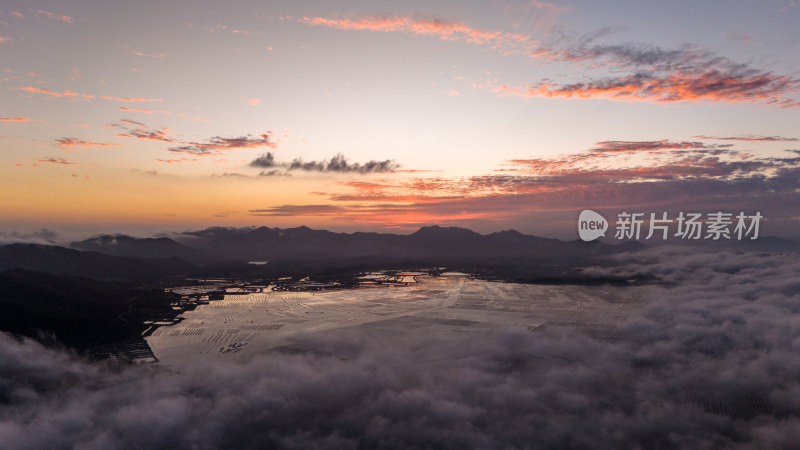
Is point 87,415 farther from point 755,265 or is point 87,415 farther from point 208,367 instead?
point 755,265

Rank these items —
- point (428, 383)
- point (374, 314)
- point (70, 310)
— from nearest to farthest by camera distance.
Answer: point (428, 383) < point (70, 310) < point (374, 314)

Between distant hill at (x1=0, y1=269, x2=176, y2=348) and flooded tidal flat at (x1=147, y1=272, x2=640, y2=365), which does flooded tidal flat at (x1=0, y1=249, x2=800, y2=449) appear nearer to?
flooded tidal flat at (x1=147, y1=272, x2=640, y2=365)

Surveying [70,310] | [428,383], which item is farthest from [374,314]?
[70,310]

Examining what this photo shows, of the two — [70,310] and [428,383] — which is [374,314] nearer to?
[428,383]

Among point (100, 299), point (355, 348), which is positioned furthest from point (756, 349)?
point (100, 299)

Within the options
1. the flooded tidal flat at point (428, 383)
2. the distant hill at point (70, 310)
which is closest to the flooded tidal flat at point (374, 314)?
the flooded tidal flat at point (428, 383)

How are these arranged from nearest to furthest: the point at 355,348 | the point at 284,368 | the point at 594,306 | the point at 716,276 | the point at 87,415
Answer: the point at 87,415
the point at 284,368
the point at 355,348
the point at 594,306
the point at 716,276

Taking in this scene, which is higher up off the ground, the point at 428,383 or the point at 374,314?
the point at 428,383

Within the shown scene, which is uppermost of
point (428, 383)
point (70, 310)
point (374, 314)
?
point (70, 310)
